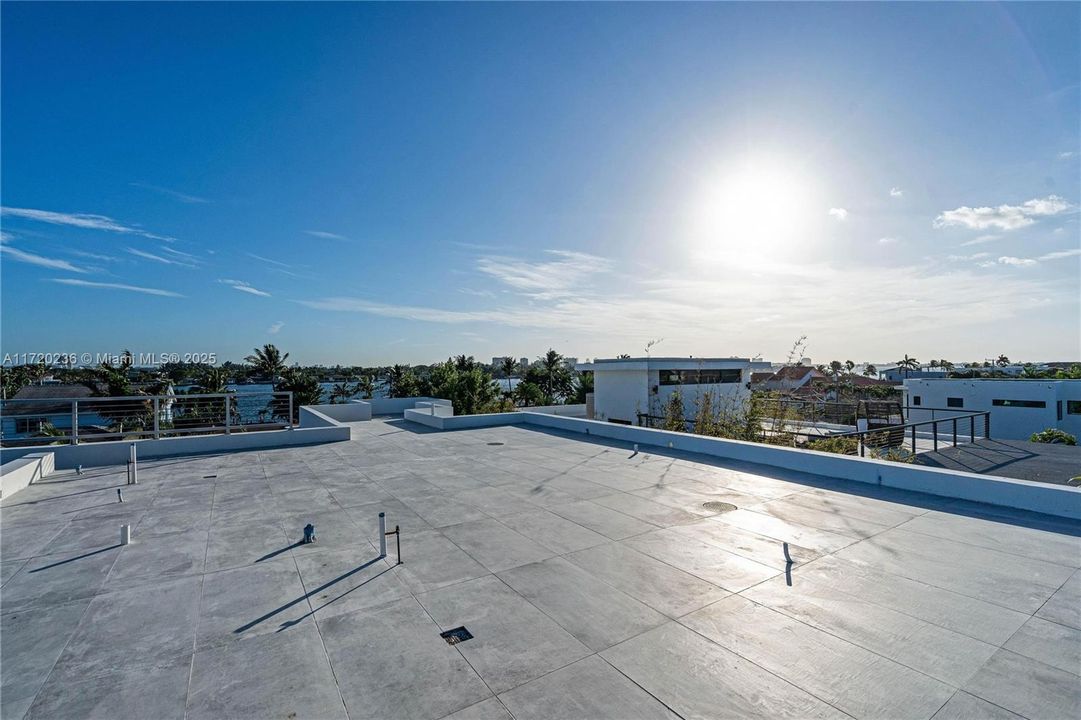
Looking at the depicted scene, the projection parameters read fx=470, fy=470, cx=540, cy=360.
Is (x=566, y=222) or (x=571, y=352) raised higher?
(x=566, y=222)

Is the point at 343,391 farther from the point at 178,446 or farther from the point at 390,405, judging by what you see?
the point at 178,446

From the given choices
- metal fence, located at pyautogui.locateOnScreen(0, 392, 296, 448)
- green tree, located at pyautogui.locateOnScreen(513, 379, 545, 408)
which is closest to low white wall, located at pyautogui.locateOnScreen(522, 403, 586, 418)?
green tree, located at pyautogui.locateOnScreen(513, 379, 545, 408)

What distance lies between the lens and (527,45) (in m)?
11.9

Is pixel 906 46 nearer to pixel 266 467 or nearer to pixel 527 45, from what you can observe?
pixel 527 45

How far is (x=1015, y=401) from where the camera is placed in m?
29.0

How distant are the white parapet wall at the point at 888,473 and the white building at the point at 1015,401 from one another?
2255 cm

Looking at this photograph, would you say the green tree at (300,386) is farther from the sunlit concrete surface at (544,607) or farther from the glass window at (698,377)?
the sunlit concrete surface at (544,607)

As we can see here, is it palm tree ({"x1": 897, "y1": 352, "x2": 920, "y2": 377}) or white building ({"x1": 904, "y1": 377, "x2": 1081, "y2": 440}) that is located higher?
palm tree ({"x1": 897, "y1": 352, "x2": 920, "y2": 377})

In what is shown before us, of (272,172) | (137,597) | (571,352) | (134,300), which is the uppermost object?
(272,172)

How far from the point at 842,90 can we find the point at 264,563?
13.8m

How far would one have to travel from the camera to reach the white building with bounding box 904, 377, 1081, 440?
27.6m

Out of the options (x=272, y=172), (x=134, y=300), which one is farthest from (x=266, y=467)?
(x=134, y=300)

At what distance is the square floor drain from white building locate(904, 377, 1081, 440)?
101 ft

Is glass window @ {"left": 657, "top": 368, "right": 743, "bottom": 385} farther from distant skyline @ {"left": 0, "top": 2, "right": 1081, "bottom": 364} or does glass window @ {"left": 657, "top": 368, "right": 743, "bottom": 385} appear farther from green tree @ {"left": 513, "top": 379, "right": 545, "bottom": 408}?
green tree @ {"left": 513, "top": 379, "right": 545, "bottom": 408}
